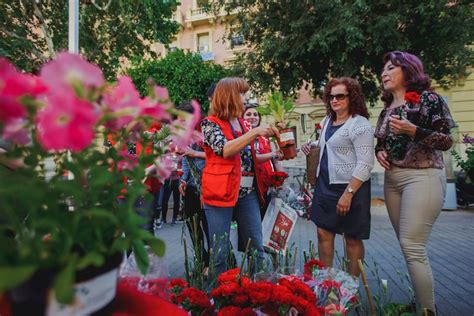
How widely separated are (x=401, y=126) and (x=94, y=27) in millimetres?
13530

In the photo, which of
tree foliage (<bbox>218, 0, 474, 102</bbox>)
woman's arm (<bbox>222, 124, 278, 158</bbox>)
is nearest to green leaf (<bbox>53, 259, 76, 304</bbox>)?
woman's arm (<bbox>222, 124, 278, 158</bbox>)

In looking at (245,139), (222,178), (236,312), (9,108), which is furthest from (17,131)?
(222,178)

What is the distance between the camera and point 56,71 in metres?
0.60

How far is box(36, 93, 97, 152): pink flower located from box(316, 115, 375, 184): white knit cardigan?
7.53ft

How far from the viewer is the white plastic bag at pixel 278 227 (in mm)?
3003

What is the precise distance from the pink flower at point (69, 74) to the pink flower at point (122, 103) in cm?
5

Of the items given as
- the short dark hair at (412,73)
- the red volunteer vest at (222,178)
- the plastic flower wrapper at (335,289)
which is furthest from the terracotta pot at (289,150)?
the plastic flower wrapper at (335,289)

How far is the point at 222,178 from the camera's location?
2.60 m

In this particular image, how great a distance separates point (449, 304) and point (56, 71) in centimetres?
330

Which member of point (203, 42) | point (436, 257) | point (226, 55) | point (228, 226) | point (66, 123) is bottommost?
point (436, 257)

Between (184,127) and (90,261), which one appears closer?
(90,261)

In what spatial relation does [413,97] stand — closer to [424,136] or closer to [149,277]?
[424,136]

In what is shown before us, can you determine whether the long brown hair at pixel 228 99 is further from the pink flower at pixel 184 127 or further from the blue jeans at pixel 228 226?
the pink flower at pixel 184 127

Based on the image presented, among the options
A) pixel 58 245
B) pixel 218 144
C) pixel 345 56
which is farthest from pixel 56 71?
pixel 345 56
